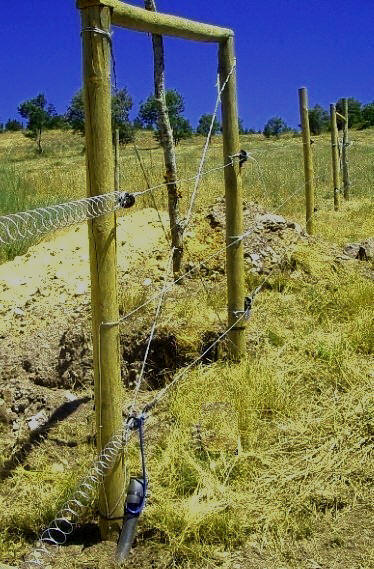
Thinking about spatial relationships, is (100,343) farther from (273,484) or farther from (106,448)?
(273,484)

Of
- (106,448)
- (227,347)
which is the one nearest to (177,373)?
(227,347)

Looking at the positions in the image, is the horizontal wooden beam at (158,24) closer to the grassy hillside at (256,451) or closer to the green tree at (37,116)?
the grassy hillside at (256,451)

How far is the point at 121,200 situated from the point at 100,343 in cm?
59

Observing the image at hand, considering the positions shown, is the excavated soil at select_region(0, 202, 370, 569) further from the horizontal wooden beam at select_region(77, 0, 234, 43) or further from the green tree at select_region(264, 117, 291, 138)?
the green tree at select_region(264, 117, 291, 138)

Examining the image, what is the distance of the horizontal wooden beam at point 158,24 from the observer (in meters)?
2.86

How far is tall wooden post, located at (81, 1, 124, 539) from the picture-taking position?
2564mm

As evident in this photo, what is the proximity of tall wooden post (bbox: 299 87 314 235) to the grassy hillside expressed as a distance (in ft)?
7.39

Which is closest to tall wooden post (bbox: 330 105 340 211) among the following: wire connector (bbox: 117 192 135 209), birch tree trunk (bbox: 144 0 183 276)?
birch tree trunk (bbox: 144 0 183 276)

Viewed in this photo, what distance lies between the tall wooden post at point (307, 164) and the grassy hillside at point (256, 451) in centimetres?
225

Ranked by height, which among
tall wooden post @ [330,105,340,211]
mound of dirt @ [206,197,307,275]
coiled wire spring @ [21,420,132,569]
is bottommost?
coiled wire spring @ [21,420,132,569]

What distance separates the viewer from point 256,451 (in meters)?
3.42

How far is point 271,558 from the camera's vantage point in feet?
9.14

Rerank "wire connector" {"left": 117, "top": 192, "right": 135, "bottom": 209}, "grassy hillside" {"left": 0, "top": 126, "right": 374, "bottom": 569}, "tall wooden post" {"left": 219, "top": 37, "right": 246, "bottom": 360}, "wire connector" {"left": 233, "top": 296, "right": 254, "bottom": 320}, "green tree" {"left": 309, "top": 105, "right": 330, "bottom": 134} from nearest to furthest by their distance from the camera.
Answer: "wire connector" {"left": 117, "top": 192, "right": 135, "bottom": 209}
"grassy hillside" {"left": 0, "top": 126, "right": 374, "bottom": 569}
"tall wooden post" {"left": 219, "top": 37, "right": 246, "bottom": 360}
"wire connector" {"left": 233, "top": 296, "right": 254, "bottom": 320}
"green tree" {"left": 309, "top": 105, "right": 330, "bottom": 134}

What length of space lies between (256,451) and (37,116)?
50.5 meters
